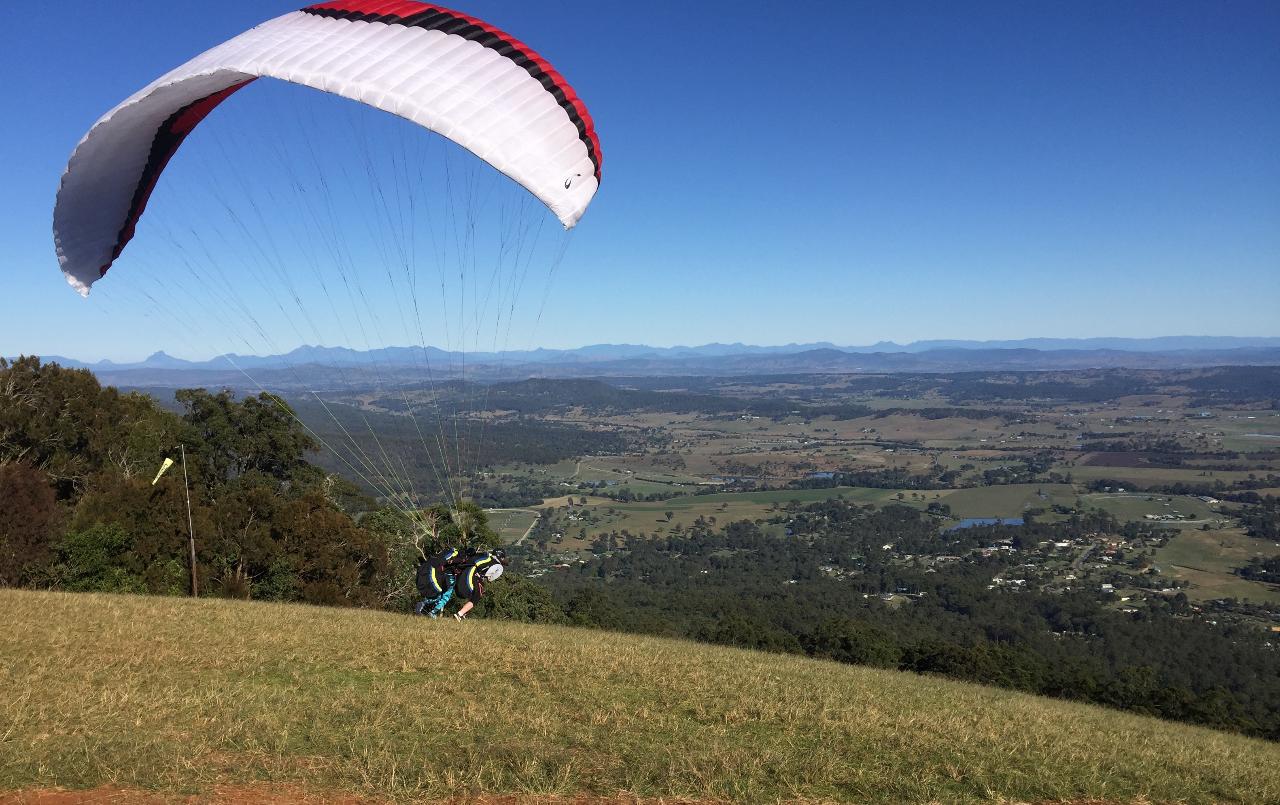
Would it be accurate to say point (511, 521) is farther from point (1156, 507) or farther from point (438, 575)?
point (1156, 507)

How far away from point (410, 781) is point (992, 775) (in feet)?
16.9

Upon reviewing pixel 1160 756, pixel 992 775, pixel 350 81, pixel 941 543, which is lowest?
pixel 941 543

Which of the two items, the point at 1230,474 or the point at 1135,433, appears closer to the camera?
the point at 1230,474

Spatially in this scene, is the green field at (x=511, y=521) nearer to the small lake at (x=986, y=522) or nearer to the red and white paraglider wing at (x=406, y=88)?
the small lake at (x=986, y=522)

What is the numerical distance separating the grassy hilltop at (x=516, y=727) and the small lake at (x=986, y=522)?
230ft

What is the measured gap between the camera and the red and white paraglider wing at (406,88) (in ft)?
28.6

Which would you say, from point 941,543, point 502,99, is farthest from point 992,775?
point 941,543

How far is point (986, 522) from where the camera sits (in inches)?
3132

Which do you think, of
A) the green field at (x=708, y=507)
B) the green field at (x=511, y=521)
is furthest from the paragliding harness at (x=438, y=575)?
the green field at (x=708, y=507)

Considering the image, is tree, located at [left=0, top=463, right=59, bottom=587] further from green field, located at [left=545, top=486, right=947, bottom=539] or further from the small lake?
the small lake

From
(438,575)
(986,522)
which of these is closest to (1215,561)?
(986,522)

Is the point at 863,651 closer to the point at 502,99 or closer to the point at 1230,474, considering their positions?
the point at 502,99

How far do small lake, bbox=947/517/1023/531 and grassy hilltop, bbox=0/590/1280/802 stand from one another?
230 feet

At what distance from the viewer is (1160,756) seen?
27.3 ft
